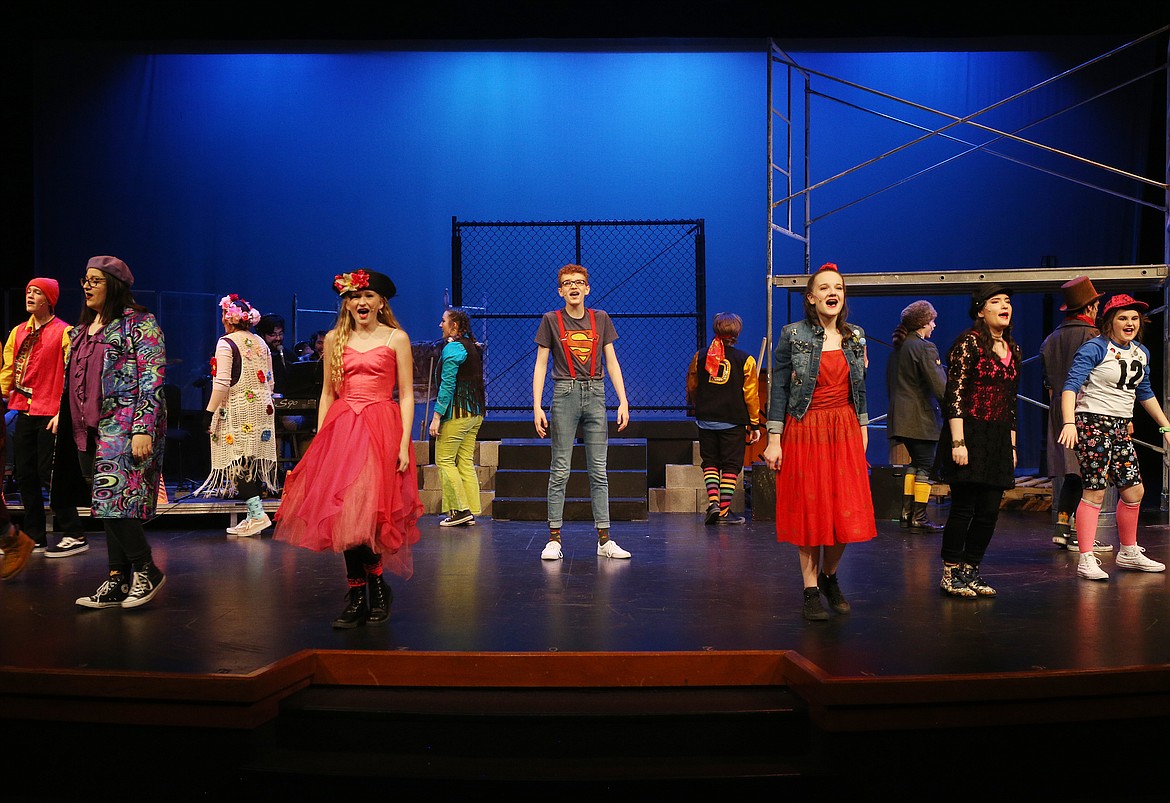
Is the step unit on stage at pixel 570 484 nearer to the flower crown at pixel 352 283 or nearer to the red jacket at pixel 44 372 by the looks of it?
the red jacket at pixel 44 372

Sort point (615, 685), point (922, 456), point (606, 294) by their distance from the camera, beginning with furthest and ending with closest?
point (606, 294)
point (922, 456)
point (615, 685)

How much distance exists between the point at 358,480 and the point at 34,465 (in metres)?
3.39

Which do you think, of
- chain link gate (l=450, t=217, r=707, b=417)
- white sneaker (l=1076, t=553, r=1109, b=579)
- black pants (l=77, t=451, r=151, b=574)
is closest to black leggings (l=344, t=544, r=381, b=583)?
black pants (l=77, t=451, r=151, b=574)

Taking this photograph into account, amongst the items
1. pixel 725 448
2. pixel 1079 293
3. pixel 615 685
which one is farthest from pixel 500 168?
pixel 615 685

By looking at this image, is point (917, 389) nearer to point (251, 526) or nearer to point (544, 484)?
point (544, 484)

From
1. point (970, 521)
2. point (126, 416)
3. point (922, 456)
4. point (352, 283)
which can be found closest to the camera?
point (352, 283)

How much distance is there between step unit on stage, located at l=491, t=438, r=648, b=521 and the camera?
23.9 feet

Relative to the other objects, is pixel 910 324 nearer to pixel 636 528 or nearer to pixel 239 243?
pixel 636 528

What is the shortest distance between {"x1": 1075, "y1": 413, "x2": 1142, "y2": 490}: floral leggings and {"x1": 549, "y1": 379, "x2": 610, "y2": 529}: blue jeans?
271cm

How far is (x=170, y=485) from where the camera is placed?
8.73m

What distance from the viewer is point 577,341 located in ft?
17.8

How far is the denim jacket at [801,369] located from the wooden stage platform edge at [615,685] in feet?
3.78

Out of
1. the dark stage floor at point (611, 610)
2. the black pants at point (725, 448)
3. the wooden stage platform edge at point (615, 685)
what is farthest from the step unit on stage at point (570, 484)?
the wooden stage platform edge at point (615, 685)

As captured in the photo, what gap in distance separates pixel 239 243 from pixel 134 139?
5.62 ft
